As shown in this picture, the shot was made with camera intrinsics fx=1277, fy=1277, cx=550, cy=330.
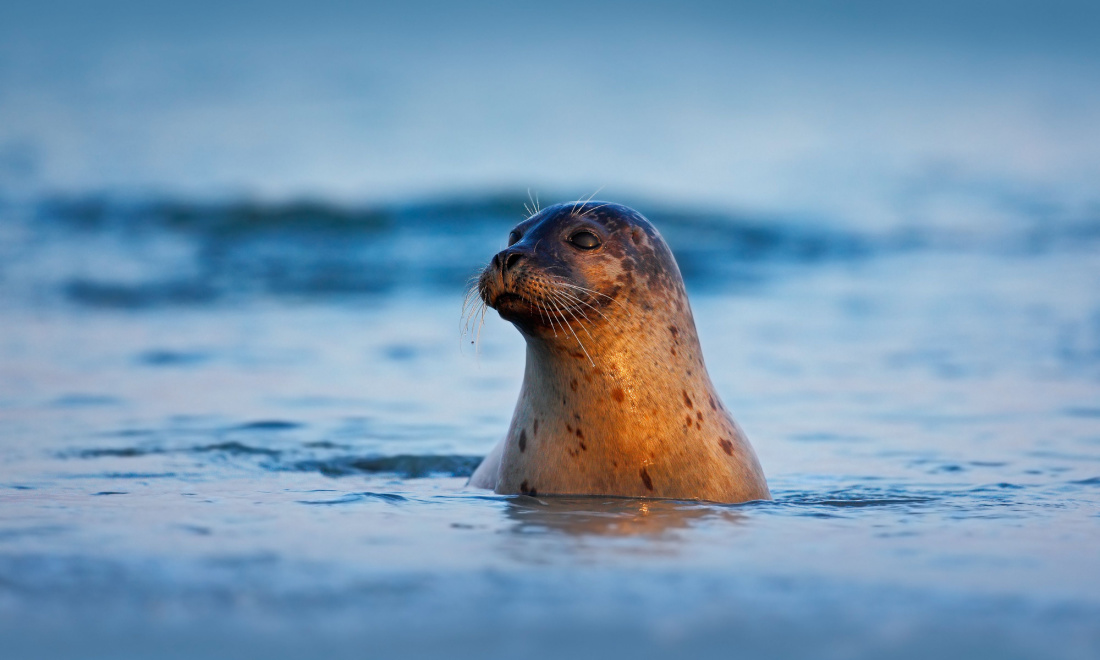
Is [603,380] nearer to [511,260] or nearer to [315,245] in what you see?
[511,260]

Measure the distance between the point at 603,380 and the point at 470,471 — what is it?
5.53 feet

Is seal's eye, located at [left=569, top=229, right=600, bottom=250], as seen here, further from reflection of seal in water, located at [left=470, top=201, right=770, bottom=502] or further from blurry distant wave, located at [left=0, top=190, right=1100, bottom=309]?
blurry distant wave, located at [left=0, top=190, right=1100, bottom=309]

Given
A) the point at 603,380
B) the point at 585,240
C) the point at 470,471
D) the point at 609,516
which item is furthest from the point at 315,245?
the point at 609,516

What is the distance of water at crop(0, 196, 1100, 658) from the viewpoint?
9.68 feet

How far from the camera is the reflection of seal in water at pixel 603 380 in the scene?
15.1 feet

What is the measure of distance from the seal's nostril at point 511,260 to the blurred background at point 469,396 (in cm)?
85

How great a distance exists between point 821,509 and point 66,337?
7347 millimetres

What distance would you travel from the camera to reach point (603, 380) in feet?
15.5

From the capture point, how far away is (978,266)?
15.5 metres

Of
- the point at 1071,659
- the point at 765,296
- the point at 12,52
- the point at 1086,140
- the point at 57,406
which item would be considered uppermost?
the point at 12,52

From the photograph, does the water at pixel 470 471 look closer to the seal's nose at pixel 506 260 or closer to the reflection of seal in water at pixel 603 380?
the reflection of seal in water at pixel 603 380

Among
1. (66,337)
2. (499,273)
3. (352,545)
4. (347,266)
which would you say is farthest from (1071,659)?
(347,266)

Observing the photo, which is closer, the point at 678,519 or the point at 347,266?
the point at 678,519

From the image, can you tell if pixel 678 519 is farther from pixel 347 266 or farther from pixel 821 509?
pixel 347 266
